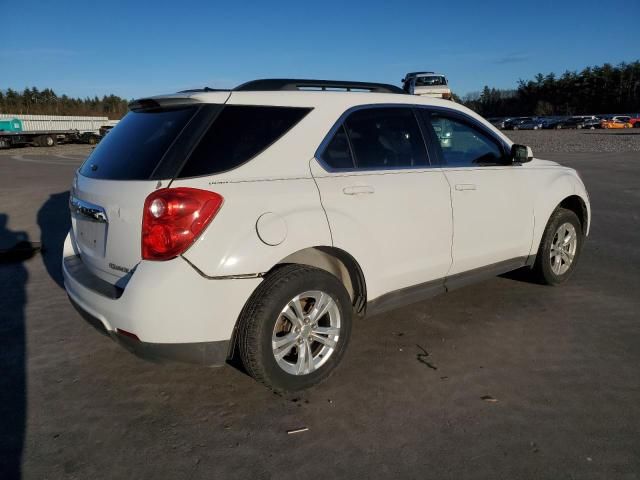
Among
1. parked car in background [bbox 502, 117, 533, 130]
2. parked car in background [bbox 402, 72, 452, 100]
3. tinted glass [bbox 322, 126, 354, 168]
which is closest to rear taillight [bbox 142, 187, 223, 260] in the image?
tinted glass [bbox 322, 126, 354, 168]

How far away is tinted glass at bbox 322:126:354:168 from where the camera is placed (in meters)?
A: 3.16

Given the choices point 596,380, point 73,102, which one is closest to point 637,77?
point 73,102

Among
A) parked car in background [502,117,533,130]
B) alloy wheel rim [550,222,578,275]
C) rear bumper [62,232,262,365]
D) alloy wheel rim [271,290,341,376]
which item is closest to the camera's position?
rear bumper [62,232,262,365]

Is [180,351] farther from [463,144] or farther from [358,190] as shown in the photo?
[463,144]

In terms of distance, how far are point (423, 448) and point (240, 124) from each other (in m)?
1.97

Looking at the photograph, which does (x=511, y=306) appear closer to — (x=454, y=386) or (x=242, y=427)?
(x=454, y=386)

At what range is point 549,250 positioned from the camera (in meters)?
4.65

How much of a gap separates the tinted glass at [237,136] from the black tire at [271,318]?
68cm

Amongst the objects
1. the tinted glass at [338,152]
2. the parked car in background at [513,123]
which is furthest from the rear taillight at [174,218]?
the parked car in background at [513,123]

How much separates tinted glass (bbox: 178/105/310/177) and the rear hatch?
58mm

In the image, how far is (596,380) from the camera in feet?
10.3

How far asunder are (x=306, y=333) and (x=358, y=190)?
3.06 feet

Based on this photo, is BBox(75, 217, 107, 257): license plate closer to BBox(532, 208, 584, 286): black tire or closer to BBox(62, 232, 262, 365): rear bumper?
BBox(62, 232, 262, 365): rear bumper

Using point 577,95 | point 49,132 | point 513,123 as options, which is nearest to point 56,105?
point 49,132
